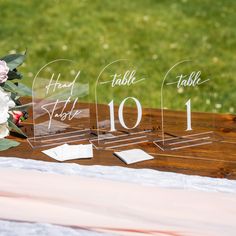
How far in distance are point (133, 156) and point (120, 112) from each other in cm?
18

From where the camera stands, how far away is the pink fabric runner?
1601 millimetres

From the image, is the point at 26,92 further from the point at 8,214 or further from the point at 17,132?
the point at 8,214

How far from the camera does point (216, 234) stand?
1.55 metres

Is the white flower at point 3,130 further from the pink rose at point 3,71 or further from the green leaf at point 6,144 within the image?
the pink rose at point 3,71

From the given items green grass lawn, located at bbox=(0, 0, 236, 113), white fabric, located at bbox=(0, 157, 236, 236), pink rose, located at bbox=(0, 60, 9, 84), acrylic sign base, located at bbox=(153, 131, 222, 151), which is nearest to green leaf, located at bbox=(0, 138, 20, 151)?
white fabric, located at bbox=(0, 157, 236, 236)

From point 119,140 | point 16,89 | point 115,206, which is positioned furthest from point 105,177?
point 16,89

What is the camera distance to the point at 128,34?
6.31m

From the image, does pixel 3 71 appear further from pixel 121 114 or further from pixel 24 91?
pixel 121 114

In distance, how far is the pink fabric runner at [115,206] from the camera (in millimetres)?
1601

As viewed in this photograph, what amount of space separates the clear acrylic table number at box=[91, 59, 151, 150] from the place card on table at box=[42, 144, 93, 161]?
0.05 meters

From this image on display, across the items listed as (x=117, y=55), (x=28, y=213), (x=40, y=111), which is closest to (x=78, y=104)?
(x=40, y=111)

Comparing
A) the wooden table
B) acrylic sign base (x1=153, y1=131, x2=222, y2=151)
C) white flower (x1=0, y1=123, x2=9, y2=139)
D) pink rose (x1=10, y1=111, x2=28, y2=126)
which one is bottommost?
the wooden table

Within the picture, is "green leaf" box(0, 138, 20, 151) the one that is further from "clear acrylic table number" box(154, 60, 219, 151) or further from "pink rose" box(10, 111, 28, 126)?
"clear acrylic table number" box(154, 60, 219, 151)

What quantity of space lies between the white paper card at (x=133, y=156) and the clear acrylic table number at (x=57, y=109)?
0.65 ft
